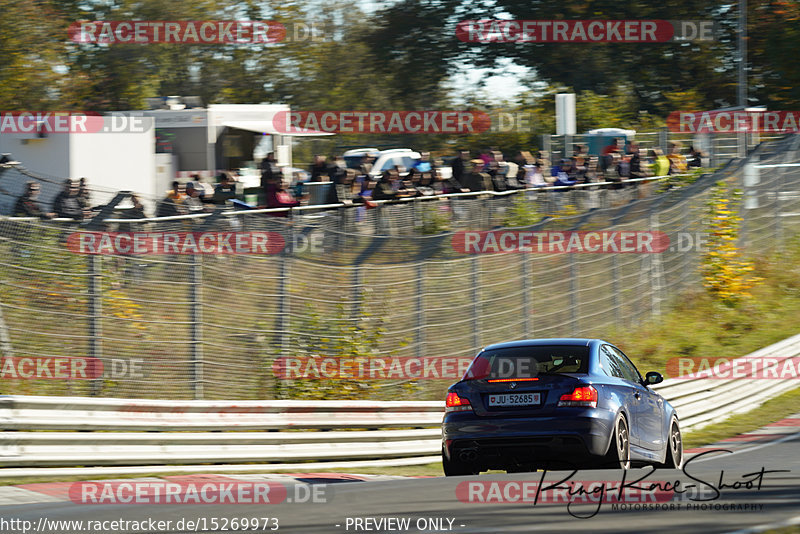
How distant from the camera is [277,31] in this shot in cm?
5472

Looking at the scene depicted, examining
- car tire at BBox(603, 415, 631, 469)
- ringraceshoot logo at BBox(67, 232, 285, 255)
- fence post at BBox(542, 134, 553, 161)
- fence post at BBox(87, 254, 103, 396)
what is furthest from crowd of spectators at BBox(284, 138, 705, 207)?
car tire at BBox(603, 415, 631, 469)

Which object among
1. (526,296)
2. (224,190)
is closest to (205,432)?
(526,296)

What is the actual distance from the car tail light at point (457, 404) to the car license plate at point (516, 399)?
24 centimetres

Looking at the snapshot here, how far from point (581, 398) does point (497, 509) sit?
2943mm

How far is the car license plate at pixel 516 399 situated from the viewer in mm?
10367

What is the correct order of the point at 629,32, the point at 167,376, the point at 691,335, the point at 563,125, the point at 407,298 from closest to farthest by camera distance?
the point at 167,376 < the point at 407,298 < the point at 691,335 < the point at 563,125 < the point at 629,32

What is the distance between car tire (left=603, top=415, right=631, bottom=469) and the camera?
10.4 meters

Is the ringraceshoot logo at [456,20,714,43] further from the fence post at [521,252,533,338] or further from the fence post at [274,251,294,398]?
the fence post at [274,251,294,398]

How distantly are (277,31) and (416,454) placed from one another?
4277 centimetres

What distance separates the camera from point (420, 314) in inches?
711

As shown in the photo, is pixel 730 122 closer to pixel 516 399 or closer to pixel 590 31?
pixel 590 31

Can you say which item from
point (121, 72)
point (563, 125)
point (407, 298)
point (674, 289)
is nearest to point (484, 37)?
point (121, 72)

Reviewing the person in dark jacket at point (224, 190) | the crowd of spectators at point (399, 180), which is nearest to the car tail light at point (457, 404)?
the crowd of spectators at point (399, 180)

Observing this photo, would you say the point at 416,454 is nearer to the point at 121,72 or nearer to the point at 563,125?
the point at 563,125
